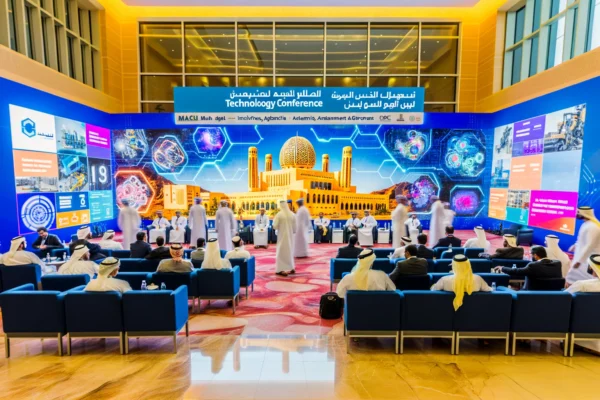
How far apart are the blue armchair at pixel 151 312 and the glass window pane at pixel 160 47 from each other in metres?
10.5

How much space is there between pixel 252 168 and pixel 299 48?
4650 mm

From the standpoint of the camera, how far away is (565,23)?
8594 millimetres

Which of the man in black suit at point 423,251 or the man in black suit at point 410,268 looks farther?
the man in black suit at point 423,251

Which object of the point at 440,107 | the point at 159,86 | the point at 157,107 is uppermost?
the point at 159,86

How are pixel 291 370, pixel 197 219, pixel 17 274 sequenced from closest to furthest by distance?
pixel 291 370 → pixel 17 274 → pixel 197 219

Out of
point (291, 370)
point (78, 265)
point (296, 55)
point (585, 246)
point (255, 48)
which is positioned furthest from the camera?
point (296, 55)

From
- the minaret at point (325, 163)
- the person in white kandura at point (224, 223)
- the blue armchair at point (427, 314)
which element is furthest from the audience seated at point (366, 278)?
the minaret at point (325, 163)

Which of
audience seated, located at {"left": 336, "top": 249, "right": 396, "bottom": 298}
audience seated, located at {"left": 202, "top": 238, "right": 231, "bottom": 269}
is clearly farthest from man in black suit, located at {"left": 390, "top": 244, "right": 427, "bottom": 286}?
audience seated, located at {"left": 202, "top": 238, "right": 231, "bottom": 269}

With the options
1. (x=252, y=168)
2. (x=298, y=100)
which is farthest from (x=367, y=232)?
(x=252, y=168)

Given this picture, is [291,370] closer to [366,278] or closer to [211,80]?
[366,278]

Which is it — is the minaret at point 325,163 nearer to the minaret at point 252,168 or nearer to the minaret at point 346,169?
the minaret at point 346,169

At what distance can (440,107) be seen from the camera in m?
12.2

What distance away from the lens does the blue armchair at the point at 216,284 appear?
15.7ft

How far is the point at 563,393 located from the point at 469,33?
12208 millimetres
